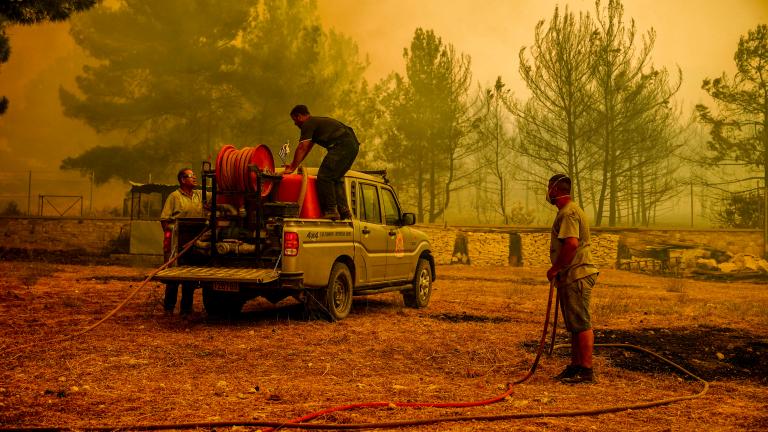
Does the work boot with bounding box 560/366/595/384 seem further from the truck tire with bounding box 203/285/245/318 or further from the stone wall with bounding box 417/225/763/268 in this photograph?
the stone wall with bounding box 417/225/763/268

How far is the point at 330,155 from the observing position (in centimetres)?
901

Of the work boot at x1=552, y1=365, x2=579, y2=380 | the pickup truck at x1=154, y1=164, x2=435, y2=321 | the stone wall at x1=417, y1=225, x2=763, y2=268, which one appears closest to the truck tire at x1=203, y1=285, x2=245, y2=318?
the pickup truck at x1=154, y1=164, x2=435, y2=321

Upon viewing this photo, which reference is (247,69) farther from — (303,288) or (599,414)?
(599,414)

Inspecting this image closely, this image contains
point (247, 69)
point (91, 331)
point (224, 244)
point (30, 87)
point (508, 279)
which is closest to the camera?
point (91, 331)

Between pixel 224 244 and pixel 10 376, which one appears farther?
pixel 224 244

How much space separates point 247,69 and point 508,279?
17211mm

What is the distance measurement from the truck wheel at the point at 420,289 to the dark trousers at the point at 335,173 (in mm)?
2571

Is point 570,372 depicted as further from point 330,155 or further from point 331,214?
point 330,155

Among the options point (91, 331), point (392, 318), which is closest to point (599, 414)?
point (392, 318)

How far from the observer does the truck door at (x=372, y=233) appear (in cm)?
969

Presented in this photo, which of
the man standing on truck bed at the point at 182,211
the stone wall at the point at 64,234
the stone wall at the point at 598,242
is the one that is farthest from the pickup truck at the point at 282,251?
the stone wall at the point at 64,234

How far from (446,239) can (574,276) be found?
62.8 feet

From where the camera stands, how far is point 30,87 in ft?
239

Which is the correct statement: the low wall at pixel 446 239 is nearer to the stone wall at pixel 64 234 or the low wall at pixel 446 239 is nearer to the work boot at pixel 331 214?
the stone wall at pixel 64 234
